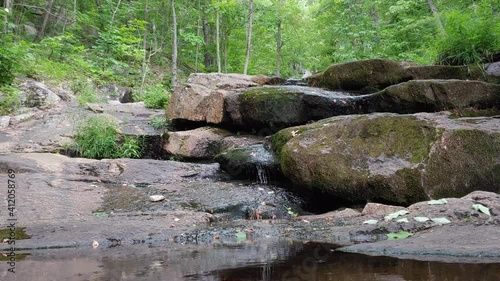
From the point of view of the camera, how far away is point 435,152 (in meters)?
4.55

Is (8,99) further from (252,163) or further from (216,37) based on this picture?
(216,37)

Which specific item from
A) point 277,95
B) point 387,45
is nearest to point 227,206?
point 277,95

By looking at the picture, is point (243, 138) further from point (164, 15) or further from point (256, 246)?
point (164, 15)

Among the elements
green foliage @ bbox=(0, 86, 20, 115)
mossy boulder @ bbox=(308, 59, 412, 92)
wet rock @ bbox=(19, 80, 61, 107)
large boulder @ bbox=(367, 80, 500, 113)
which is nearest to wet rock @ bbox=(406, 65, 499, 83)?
mossy boulder @ bbox=(308, 59, 412, 92)

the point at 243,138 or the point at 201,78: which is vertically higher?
the point at 201,78

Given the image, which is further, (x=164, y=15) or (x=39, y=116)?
(x=164, y=15)

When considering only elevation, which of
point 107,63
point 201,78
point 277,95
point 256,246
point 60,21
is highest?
point 60,21

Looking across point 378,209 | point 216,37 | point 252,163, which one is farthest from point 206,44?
point 378,209

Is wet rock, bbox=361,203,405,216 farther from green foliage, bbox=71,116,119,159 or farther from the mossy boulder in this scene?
green foliage, bbox=71,116,119,159

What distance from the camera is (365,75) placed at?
8891mm

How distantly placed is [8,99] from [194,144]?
4709mm

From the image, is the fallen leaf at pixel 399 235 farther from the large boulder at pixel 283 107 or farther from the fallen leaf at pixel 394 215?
the large boulder at pixel 283 107

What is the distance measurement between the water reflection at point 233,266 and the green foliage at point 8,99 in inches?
272

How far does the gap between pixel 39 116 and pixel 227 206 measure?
20.9ft
